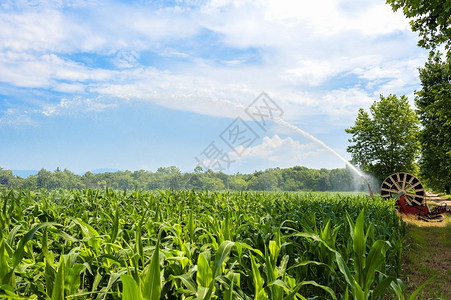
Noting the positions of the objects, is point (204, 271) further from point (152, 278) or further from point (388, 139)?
point (388, 139)

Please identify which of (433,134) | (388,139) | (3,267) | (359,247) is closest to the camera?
(3,267)

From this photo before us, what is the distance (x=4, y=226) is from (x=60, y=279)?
2.30 meters

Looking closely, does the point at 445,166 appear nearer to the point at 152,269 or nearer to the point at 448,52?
the point at 448,52

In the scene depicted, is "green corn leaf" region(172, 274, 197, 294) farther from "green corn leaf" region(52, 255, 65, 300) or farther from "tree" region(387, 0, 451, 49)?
"tree" region(387, 0, 451, 49)

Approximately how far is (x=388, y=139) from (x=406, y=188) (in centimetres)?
1614

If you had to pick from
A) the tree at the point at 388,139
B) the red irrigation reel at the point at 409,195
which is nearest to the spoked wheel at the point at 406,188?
the red irrigation reel at the point at 409,195

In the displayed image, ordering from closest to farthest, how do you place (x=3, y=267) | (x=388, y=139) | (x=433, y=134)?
(x=3, y=267), (x=433, y=134), (x=388, y=139)

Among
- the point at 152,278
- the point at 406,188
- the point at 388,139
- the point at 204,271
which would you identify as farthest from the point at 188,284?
the point at 388,139

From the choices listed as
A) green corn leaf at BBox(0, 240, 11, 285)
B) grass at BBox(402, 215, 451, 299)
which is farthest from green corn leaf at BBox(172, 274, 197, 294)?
grass at BBox(402, 215, 451, 299)

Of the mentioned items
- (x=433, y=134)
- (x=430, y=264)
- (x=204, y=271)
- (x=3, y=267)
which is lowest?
(x=430, y=264)

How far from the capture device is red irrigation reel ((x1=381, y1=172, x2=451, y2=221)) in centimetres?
1507

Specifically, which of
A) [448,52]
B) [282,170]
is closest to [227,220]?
[448,52]

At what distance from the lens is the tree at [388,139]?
30.6 metres

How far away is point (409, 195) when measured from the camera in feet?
55.4
